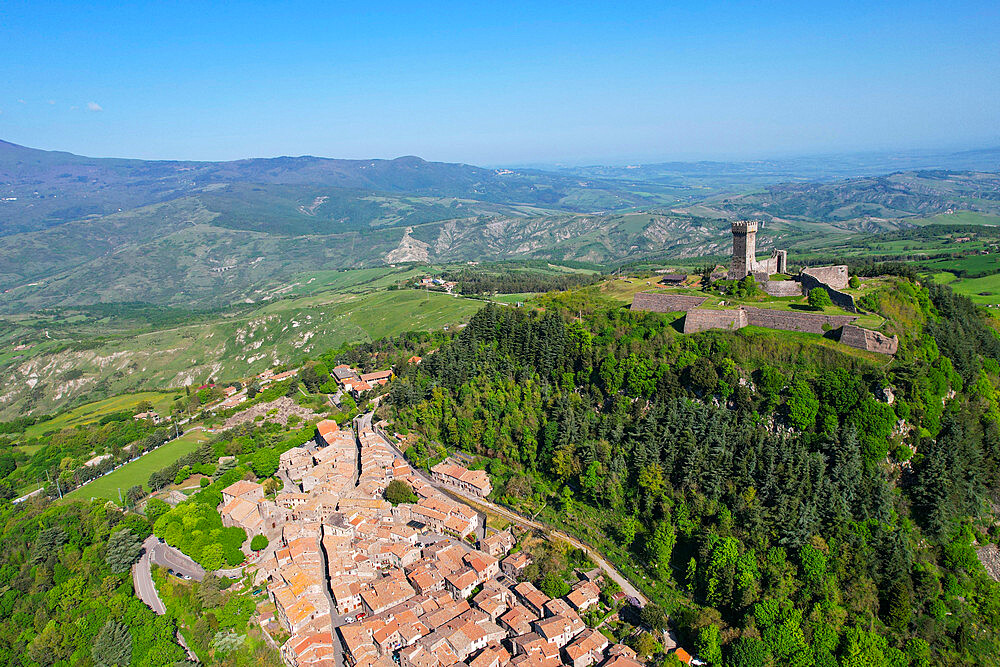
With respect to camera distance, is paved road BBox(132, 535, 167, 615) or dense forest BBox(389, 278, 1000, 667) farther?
paved road BBox(132, 535, 167, 615)

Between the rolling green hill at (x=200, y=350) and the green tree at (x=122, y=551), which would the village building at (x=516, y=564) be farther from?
the rolling green hill at (x=200, y=350)

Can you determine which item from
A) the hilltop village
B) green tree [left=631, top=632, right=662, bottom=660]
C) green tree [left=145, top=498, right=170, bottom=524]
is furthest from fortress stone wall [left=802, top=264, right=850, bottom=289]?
green tree [left=145, top=498, right=170, bottom=524]

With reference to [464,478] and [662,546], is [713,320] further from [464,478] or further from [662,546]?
[464,478]

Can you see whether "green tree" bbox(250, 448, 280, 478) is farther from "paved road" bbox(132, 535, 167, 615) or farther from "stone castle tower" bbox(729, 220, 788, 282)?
"stone castle tower" bbox(729, 220, 788, 282)

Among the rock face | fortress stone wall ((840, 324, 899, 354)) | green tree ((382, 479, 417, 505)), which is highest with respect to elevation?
fortress stone wall ((840, 324, 899, 354))

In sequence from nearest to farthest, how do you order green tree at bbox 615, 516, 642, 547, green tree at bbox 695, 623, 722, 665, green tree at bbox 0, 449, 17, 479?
green tree at bbox 695, 623, 722, 665 < green tree at bbox 615, 516, 642, 547 < green tree at bbox 0, 449, 17, 479

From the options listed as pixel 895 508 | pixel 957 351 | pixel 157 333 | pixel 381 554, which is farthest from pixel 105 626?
pixel 157 333
